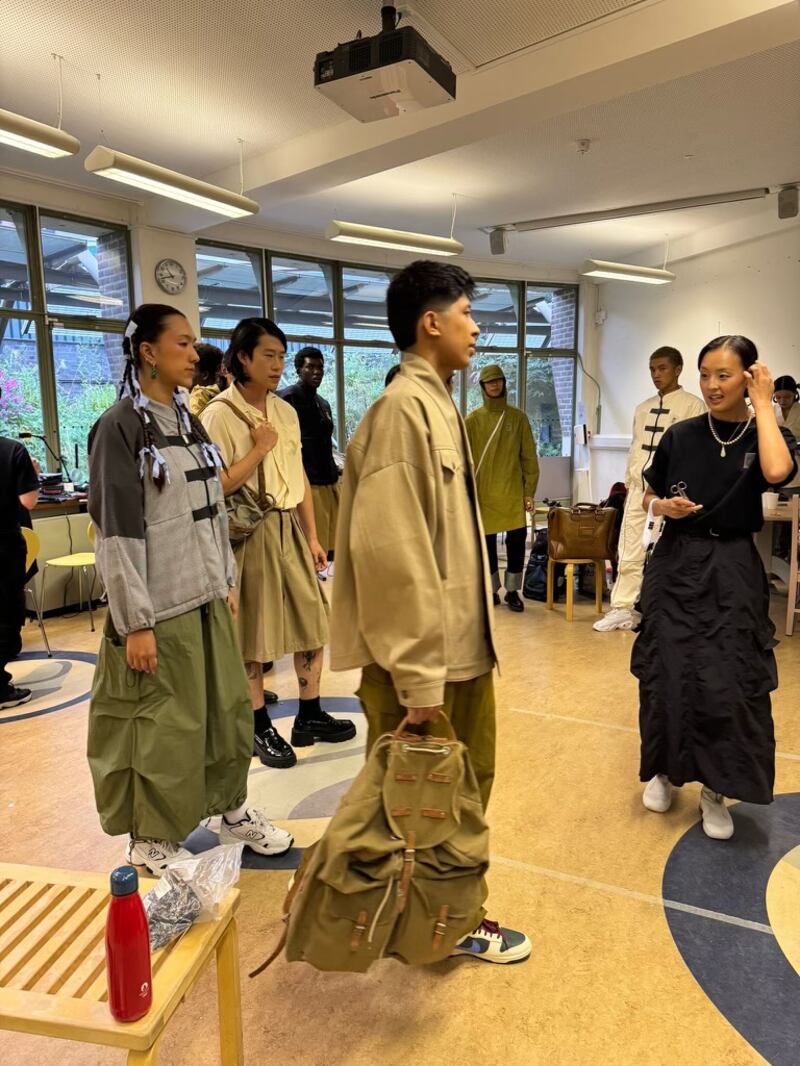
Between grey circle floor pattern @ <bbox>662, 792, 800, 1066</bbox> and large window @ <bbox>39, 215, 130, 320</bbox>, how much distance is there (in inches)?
238

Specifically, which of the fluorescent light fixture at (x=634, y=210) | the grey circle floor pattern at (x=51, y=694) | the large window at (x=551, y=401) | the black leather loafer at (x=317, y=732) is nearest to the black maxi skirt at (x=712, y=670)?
the black leather loafer at (x=317, y=732)

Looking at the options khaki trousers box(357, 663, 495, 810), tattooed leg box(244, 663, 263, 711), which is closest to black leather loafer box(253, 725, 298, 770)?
tattooed leg box(244, 663, 263, 711)

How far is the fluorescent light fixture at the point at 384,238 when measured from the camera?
5.50 meters

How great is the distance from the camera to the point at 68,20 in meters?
3.54

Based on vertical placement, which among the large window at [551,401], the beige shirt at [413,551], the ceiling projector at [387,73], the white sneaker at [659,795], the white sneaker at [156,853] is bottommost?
the white sneaker at [659,795]

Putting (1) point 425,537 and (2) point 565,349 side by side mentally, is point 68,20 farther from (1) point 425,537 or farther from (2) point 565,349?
(2) point 565,349

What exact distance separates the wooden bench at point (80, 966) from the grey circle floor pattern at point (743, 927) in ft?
3.56

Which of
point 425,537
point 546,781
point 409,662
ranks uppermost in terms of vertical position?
point 425,537

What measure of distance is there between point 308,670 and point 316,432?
6.63 ft

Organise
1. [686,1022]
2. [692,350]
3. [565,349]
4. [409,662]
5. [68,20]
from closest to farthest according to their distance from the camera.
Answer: [409,662], [686,1022], [68,20], [692,350], [565,349]

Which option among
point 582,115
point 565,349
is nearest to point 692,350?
point 565,349

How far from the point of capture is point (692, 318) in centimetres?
829

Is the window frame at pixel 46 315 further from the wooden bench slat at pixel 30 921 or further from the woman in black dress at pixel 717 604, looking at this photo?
the wooden bench slat at pixel 30 921

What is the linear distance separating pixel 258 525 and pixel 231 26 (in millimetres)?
2745
